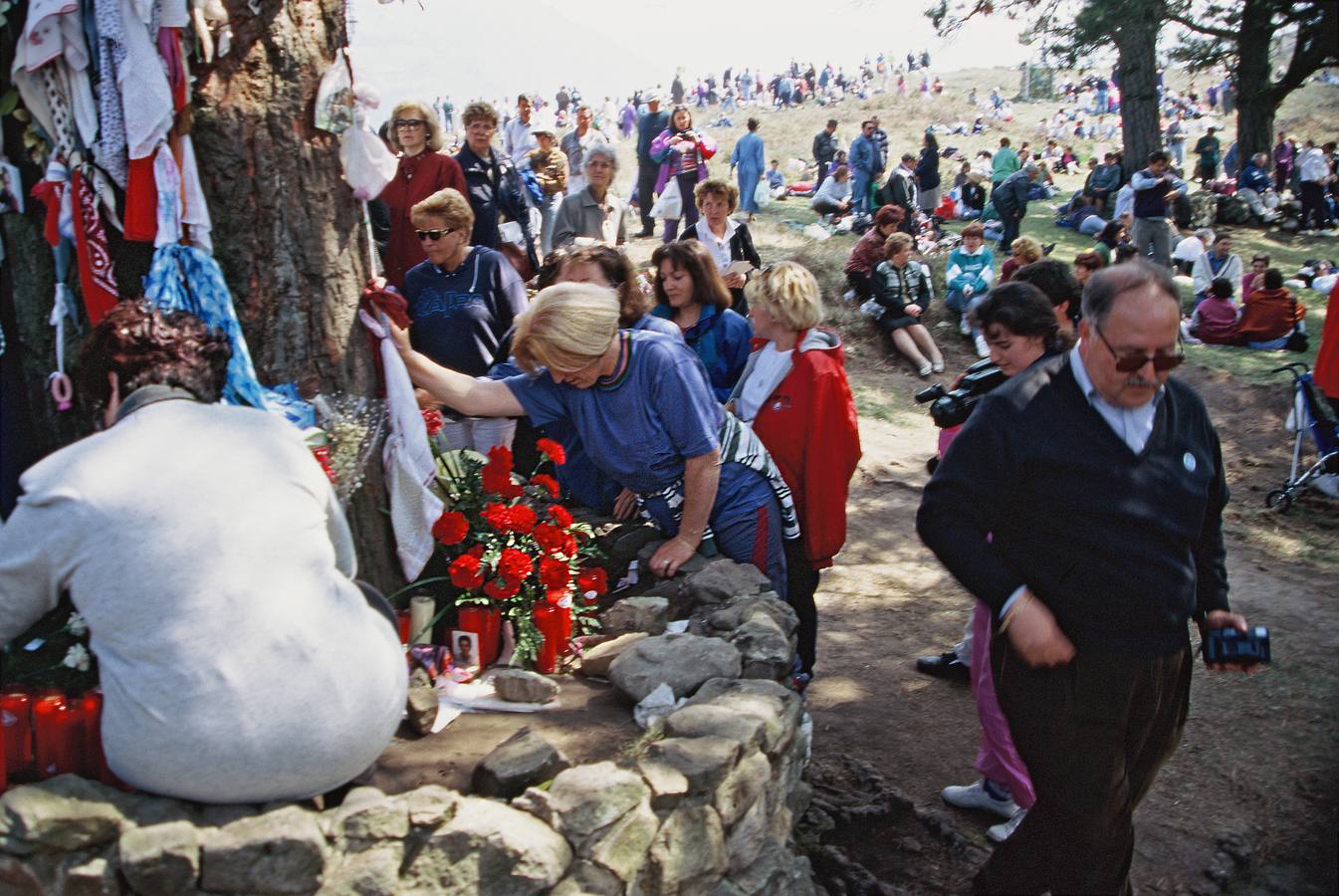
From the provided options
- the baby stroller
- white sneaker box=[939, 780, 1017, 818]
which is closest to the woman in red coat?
white sneaker box=[939, 780, 1017, 818]

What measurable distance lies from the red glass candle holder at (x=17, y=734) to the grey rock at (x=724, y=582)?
212cm

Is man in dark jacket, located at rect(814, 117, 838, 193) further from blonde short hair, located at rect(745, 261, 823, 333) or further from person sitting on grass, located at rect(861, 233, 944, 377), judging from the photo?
blonde short hair, located at rect(745, 261, 823, 333)

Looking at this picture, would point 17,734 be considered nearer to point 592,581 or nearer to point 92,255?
point 92,255

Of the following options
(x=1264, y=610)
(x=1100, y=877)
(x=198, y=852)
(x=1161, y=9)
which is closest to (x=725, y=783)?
(x=1100, y=877)

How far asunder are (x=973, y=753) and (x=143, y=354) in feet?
11.4

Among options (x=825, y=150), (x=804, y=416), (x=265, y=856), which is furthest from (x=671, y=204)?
(x=825, y=150)

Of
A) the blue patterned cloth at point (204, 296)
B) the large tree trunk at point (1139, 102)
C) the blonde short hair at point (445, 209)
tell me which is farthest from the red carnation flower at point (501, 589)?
the large tree trunk at point (1139, 102)

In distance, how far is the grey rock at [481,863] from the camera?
2.71 m

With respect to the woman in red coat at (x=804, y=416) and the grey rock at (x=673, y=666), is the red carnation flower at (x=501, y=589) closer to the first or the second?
the grey rock at (x=673, y=666)

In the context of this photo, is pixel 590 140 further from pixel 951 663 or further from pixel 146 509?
pixel 146 509

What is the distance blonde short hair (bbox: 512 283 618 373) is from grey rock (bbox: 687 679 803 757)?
3.75 ft

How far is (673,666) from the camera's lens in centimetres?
359

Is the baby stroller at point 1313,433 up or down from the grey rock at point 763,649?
down

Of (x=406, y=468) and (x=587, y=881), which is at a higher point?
(x=406, y=468)
